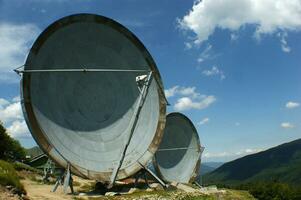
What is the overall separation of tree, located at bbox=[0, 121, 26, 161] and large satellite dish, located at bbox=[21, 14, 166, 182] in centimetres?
3123

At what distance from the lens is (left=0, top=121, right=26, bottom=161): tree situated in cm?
6479

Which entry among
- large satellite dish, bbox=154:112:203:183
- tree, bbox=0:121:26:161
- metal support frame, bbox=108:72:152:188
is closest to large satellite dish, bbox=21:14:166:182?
metal support frame, bbox=108:72:152:188

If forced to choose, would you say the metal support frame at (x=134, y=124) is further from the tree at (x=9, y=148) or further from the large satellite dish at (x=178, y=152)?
the tree at (x=9, y=148)

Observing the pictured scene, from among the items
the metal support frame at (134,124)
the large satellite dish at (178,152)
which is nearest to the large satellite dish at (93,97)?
the metal support frame at (134,124)

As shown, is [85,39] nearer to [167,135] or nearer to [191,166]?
[167,135]

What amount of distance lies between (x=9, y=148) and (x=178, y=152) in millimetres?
31965

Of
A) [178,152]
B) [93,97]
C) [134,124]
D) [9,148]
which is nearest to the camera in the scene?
[134,124]

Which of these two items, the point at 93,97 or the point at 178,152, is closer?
the point at 93,97

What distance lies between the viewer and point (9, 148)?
76312 millimetres

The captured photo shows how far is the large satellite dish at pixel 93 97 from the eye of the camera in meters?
34.0

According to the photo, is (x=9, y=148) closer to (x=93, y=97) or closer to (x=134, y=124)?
(x=93, y=97)

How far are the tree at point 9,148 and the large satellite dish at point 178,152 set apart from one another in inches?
958

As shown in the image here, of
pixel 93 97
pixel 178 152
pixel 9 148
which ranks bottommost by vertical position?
pixel 178 152

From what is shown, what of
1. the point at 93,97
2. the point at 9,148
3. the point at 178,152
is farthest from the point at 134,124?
the point at 9,148
